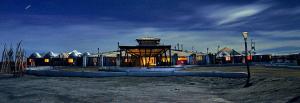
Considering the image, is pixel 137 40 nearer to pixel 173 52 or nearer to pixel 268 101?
pixel 173 52

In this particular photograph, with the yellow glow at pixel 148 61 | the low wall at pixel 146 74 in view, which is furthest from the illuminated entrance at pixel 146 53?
the low wall at pixel 146 74

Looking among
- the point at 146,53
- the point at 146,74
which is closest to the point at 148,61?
the point at 146,53

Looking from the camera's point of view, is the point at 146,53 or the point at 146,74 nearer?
the point at 146,74

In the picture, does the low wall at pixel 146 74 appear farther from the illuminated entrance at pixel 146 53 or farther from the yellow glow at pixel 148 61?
the yellow glow at pixel 148 61

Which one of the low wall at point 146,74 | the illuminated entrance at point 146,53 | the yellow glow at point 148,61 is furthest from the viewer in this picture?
the yellow glow at point 148,61

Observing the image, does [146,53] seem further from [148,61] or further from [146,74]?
[146,74]

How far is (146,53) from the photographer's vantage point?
47625 millimetres

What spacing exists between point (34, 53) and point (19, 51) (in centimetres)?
5437

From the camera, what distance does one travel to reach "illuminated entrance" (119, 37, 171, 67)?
4436 centimetres

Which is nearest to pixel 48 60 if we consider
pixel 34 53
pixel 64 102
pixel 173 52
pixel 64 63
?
pixel 64 63

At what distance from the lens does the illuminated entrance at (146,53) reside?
44356 millimetres

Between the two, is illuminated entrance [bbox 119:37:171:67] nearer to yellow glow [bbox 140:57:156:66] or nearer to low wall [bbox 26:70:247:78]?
yellow glow [bbox 140:57:156:66]

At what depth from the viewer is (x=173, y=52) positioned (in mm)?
67938

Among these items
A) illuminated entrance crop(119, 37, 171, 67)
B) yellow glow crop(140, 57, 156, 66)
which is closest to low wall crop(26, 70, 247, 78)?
illuminated entrance crop(119, 37, 171, 67)
